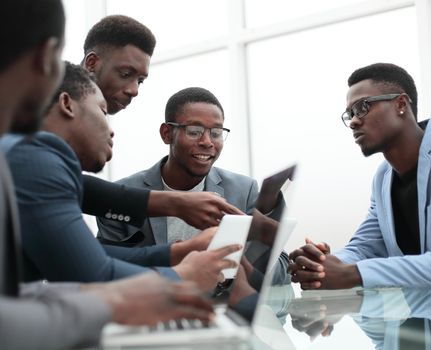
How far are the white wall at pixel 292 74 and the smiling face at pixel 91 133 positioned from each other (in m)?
2.56

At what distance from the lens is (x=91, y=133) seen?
6.41ft

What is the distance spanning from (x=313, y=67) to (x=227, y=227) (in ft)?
11.2

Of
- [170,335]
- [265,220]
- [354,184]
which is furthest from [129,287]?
[354,184]

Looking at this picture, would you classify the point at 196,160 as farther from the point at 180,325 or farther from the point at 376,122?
the point at 180,325

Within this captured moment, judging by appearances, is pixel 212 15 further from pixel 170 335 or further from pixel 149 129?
pixel 170 335

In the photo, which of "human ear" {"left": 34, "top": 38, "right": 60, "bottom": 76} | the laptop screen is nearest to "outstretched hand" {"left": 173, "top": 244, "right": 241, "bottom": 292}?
the laptop screen

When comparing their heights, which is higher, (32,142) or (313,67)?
(313,67)

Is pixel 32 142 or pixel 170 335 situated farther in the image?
pixel 32 142

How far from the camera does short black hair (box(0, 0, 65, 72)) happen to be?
93cm

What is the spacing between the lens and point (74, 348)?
0.89 m

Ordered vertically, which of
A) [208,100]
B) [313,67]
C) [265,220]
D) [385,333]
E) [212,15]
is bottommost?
[385,333]

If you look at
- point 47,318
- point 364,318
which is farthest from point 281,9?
point 47,318

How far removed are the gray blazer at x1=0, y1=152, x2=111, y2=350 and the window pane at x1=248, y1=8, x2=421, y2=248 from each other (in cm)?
377

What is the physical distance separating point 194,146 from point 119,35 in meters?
0.66
